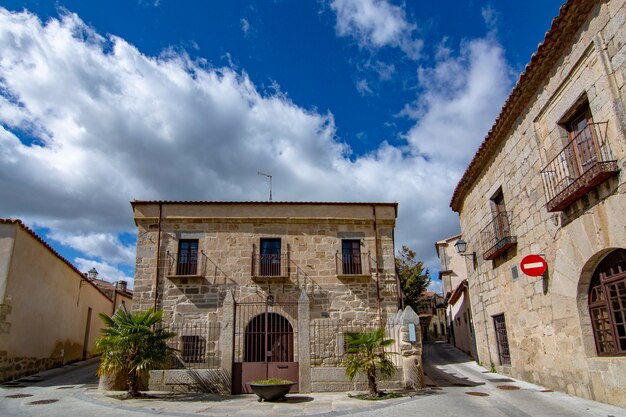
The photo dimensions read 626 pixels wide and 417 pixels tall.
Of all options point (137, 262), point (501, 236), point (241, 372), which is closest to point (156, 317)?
point (241, 372)

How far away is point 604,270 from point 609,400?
2.19 m

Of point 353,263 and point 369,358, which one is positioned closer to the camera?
point 369,358

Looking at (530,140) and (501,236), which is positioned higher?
(530,140)

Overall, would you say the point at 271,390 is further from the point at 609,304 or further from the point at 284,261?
the point at 609,304

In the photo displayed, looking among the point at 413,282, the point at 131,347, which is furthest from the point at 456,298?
the point at 131,347

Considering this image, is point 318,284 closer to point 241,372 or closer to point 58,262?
point 241,372

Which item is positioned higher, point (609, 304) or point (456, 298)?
point (456, 298)

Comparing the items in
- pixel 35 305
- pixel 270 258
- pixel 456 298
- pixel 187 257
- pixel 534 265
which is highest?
pixel 187 257

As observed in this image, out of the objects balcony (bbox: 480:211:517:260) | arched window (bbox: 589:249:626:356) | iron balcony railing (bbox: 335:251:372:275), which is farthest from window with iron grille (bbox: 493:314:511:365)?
iron balcony railing (bbox: 335:251:372:275)

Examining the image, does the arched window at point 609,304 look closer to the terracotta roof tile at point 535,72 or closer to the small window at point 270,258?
the terracotta roof tile at point 535,72

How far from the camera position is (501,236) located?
37.9 ft

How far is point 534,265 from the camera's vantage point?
9195 millimetres

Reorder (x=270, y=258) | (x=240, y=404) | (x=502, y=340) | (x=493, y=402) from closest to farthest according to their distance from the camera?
(x=493, y=402), (x=240, y=404), (x=502, y=340), (x=270, y=258)

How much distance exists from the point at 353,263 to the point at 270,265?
2.95 m
